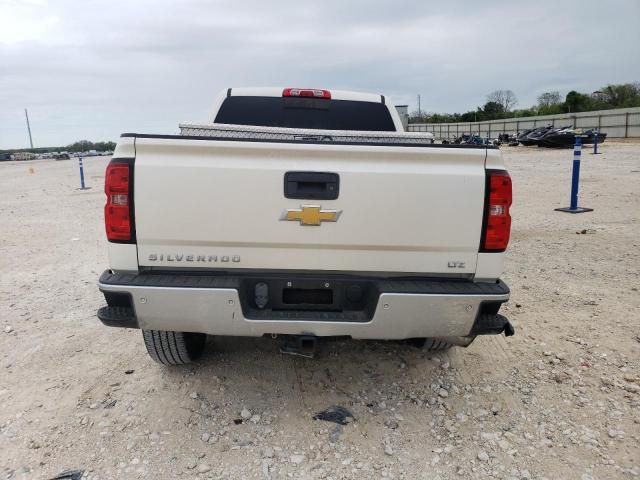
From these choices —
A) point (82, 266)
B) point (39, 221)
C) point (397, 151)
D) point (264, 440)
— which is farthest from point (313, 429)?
point (39, 221)

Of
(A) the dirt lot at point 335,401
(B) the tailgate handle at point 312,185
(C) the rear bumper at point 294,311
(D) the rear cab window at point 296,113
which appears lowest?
(A) the dirt lot at point 335,401

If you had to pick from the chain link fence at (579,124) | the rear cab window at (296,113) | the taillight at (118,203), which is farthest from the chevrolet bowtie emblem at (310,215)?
the chain link fence at (579,124)

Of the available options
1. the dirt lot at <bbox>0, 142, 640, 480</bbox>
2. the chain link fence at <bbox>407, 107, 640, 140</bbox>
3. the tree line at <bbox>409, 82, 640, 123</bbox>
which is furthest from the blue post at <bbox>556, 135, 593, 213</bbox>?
the tree line at <bbox>409, 82, 640, 123</bbox>

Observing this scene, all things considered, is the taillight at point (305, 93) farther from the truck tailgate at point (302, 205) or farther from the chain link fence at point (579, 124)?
the chain link fence at point (579, 124)

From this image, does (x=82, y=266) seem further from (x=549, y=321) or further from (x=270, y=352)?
(x=549, y=321)

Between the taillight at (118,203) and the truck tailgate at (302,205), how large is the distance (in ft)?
0.17

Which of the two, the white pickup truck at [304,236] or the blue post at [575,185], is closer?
the white pickup truck at [304,236]

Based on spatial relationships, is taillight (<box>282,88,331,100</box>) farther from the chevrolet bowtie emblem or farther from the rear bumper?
the rear bumper

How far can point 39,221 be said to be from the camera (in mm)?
10578

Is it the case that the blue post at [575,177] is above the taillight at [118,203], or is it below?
below

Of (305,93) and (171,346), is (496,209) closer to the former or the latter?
(171,346)

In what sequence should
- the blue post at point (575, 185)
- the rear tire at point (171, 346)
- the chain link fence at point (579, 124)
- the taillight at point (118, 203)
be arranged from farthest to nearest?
the chain link fence at point (579, 124)
the blue post at point (575, 185)
the rear tire at point (171, 346)
the taillight at point (118, 203)

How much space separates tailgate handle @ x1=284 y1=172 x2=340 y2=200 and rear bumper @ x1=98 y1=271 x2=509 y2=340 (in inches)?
18.1

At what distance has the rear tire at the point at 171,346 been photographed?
318cm
